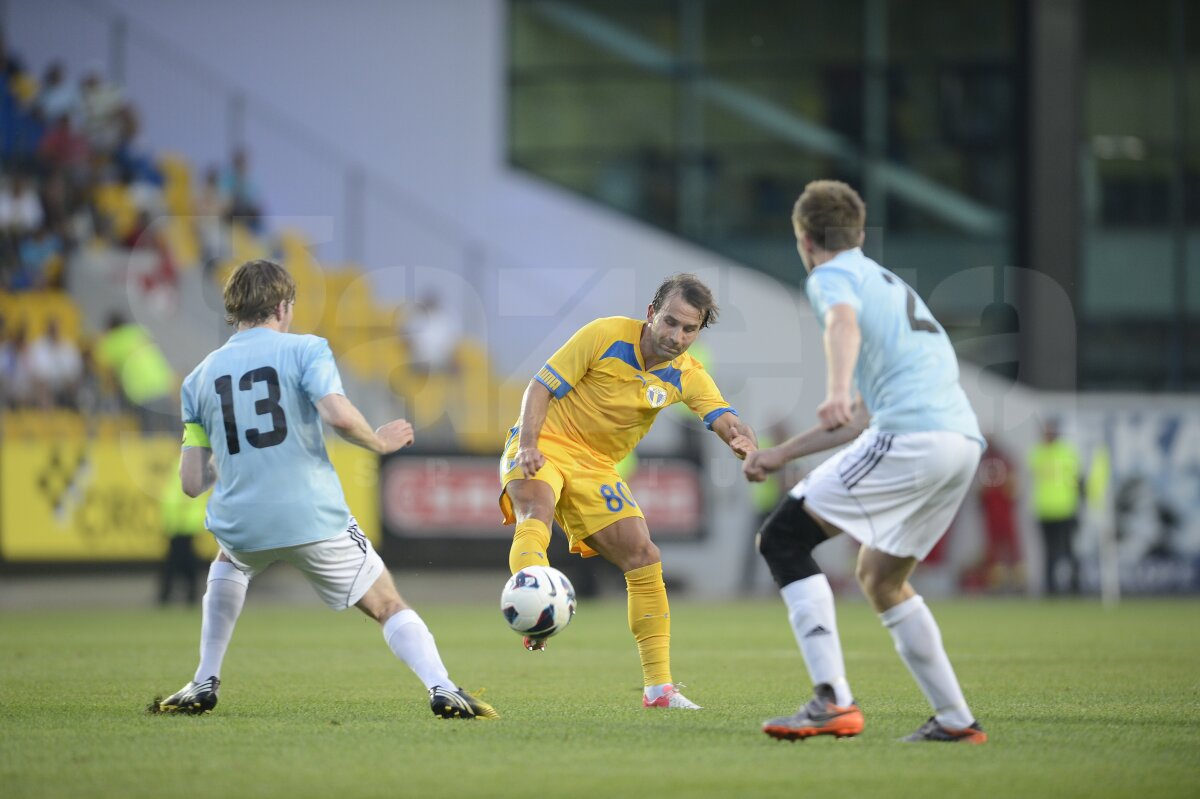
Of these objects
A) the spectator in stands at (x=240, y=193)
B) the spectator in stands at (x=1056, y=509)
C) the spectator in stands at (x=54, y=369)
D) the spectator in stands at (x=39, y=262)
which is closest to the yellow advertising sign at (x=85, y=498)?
the spectator in stands at (x=54, y=369)

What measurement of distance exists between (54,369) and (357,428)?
14.2 m

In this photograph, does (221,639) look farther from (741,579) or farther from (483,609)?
(741,579)

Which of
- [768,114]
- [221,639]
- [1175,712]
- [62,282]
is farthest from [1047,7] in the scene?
[221,639]

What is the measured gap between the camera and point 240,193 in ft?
74.2

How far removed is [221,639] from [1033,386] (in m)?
19.7

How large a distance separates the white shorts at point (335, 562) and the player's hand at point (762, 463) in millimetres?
1724

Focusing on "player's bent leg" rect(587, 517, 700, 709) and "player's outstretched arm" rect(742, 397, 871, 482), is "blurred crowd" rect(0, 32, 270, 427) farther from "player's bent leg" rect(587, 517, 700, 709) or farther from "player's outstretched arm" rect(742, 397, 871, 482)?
"player's outstretched arm" rect(742, 397, 871, 482)

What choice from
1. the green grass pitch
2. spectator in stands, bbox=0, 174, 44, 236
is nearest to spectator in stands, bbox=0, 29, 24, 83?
spectator in stands, bbox=0, 174, 44, 236

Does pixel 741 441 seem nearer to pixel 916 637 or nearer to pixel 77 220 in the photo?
pixel 916 637

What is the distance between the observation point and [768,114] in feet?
86.9

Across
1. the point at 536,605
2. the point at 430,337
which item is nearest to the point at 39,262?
the point at 430,337

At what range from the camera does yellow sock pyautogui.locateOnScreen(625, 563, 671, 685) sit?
752 cm

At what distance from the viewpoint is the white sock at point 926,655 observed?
5.93 m

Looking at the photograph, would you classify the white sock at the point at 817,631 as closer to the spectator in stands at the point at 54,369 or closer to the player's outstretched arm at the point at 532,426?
the player's outstretched arm at the point at 532,426
